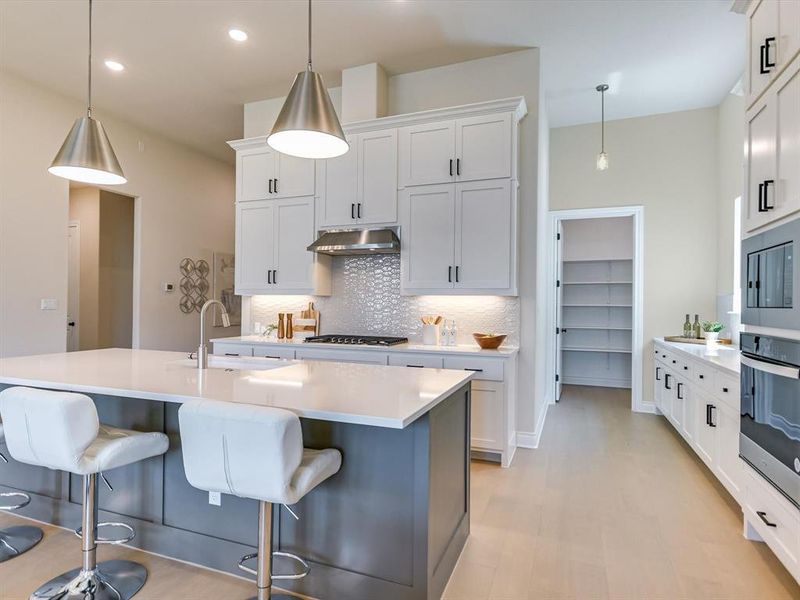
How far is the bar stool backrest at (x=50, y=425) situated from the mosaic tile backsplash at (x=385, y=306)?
2.95m

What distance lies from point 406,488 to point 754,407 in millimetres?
1773

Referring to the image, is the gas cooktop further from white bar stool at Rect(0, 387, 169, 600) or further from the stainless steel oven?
the stainless steel oven

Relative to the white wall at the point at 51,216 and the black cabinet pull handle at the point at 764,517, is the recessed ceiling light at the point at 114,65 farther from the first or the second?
the black cabinet pull handle at the point at 764,517

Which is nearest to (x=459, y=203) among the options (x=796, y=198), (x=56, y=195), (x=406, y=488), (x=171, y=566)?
(x=796, y=198)

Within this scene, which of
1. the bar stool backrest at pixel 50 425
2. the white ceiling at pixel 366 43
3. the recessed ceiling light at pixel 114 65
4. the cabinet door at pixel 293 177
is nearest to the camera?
the bar stool backrest at pixel 50 425

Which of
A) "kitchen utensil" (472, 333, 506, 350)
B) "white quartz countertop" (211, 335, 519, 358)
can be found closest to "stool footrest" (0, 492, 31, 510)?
"white quartz countertop" (211, 335, 519, 358)

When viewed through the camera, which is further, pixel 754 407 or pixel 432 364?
pixel 432 364

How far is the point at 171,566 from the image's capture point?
6.93 ft

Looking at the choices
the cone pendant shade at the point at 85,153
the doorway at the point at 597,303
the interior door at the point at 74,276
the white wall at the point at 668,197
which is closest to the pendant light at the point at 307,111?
the cone pendant shade at the point at 85,153

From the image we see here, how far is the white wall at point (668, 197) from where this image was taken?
4.97 meters

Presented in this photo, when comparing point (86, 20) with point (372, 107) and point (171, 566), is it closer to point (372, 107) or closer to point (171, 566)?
point (372, 107)

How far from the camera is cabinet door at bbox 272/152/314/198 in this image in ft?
14.6

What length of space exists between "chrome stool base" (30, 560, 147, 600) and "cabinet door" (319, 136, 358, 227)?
307 cm

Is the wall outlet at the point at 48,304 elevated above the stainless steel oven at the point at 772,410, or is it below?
above
